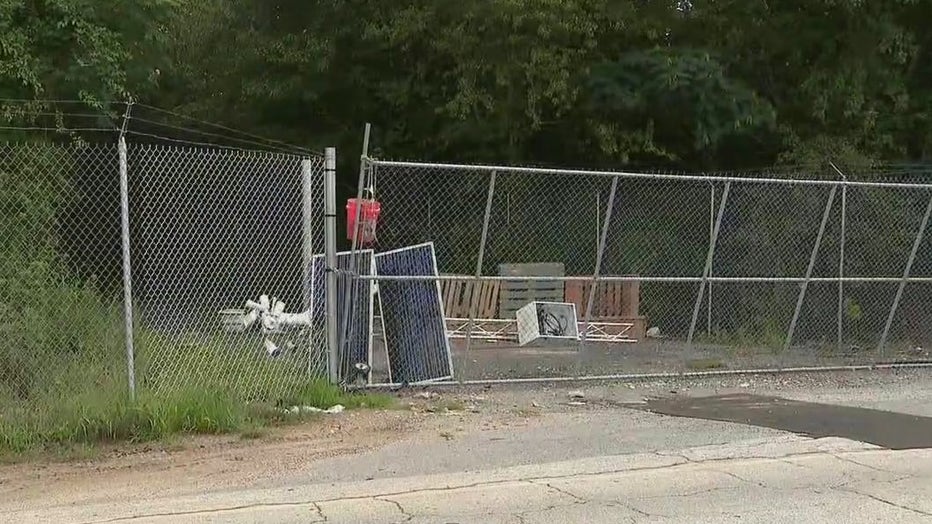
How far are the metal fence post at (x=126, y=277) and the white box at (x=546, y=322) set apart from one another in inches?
281

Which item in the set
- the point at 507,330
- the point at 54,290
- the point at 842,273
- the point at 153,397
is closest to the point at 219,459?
the point at 153,397

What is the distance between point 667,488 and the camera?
6.58 m

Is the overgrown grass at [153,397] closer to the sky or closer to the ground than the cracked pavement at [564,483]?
closer to the sky

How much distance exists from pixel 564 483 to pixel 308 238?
3.56 metres

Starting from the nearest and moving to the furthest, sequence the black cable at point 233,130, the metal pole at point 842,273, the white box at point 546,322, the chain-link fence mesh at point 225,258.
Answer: the chain-link fence mesh at point 225,258 < the metal pole at point 842,273 < the white box at point 546,322 < the black cable at point 233,130

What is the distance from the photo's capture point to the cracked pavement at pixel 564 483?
5.96m

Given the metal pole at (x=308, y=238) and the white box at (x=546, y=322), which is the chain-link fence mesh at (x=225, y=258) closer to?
the metal pole at (x=308, y=238)

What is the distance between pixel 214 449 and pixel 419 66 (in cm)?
1239

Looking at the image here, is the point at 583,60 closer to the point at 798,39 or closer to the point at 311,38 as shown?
the point at 798,39

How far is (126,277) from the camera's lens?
7480mm

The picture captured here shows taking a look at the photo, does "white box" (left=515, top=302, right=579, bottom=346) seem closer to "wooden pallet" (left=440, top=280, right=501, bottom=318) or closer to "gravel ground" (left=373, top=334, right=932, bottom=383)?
"gravel ground" (left=373, top=334, right=932, bottom=383)

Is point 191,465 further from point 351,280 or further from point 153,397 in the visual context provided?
point 351,280

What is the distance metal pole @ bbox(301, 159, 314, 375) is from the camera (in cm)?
882

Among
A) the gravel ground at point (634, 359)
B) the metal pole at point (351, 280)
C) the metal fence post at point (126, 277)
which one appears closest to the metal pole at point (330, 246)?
the metal pole at point (351, 280)
